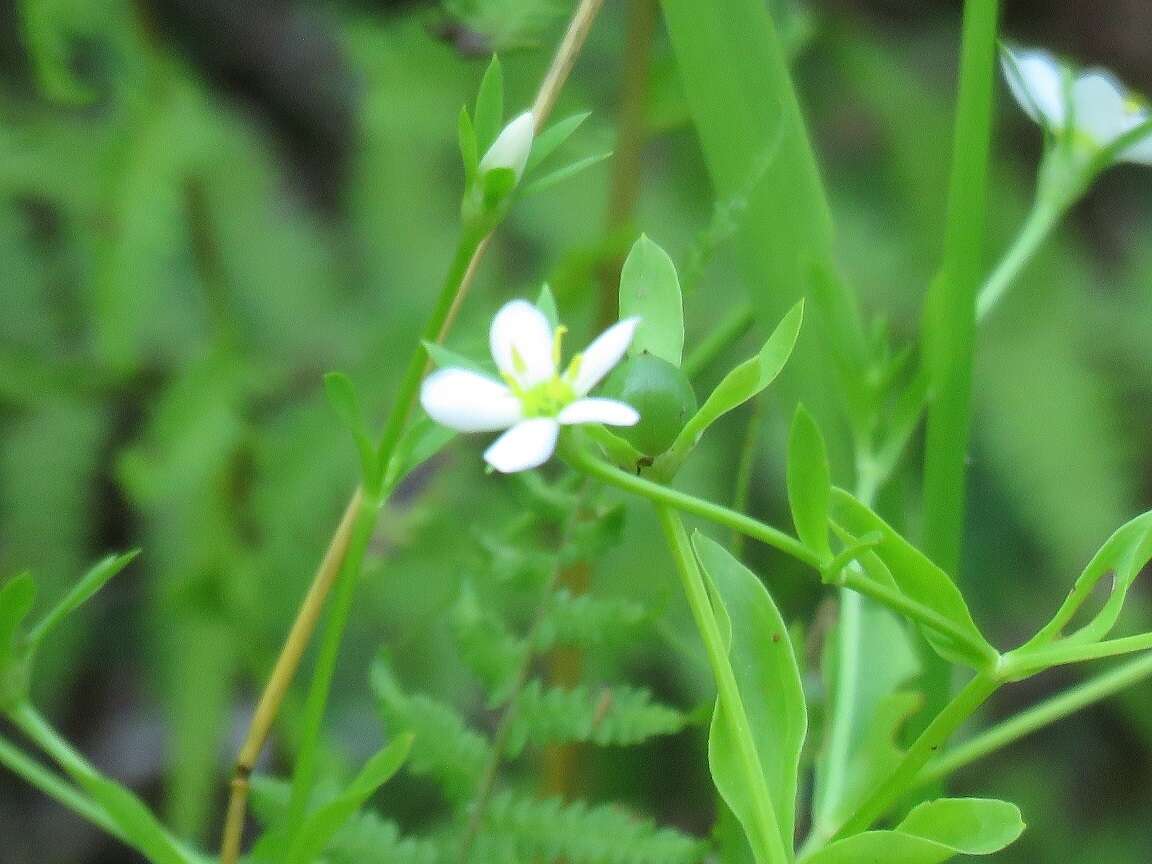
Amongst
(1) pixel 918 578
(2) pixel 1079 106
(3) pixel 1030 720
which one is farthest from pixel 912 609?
(2) pixel 1079 106

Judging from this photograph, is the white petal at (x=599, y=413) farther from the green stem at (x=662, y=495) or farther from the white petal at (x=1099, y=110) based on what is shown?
the white petal at (x=1099, y=110)

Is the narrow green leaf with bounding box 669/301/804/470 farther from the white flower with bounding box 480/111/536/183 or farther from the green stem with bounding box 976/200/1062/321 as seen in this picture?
the green stem with bounding box 976/200/1062/321

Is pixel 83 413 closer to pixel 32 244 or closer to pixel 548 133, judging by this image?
pixel 32 244

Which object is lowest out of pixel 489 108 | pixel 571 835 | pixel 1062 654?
pixel 571 835

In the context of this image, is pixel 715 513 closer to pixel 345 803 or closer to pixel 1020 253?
A: pixel 345 803

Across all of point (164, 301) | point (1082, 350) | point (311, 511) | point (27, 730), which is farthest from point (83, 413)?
point (1082, 350)

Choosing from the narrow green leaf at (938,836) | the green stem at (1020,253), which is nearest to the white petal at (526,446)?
the narrow green leaf at (938,836)

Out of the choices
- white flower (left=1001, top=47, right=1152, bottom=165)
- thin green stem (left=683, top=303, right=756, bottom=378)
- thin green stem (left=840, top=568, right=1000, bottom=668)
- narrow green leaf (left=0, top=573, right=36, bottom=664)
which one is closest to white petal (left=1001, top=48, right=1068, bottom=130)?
white flower (left=1001, top=47, right=1152, bottom=165)
